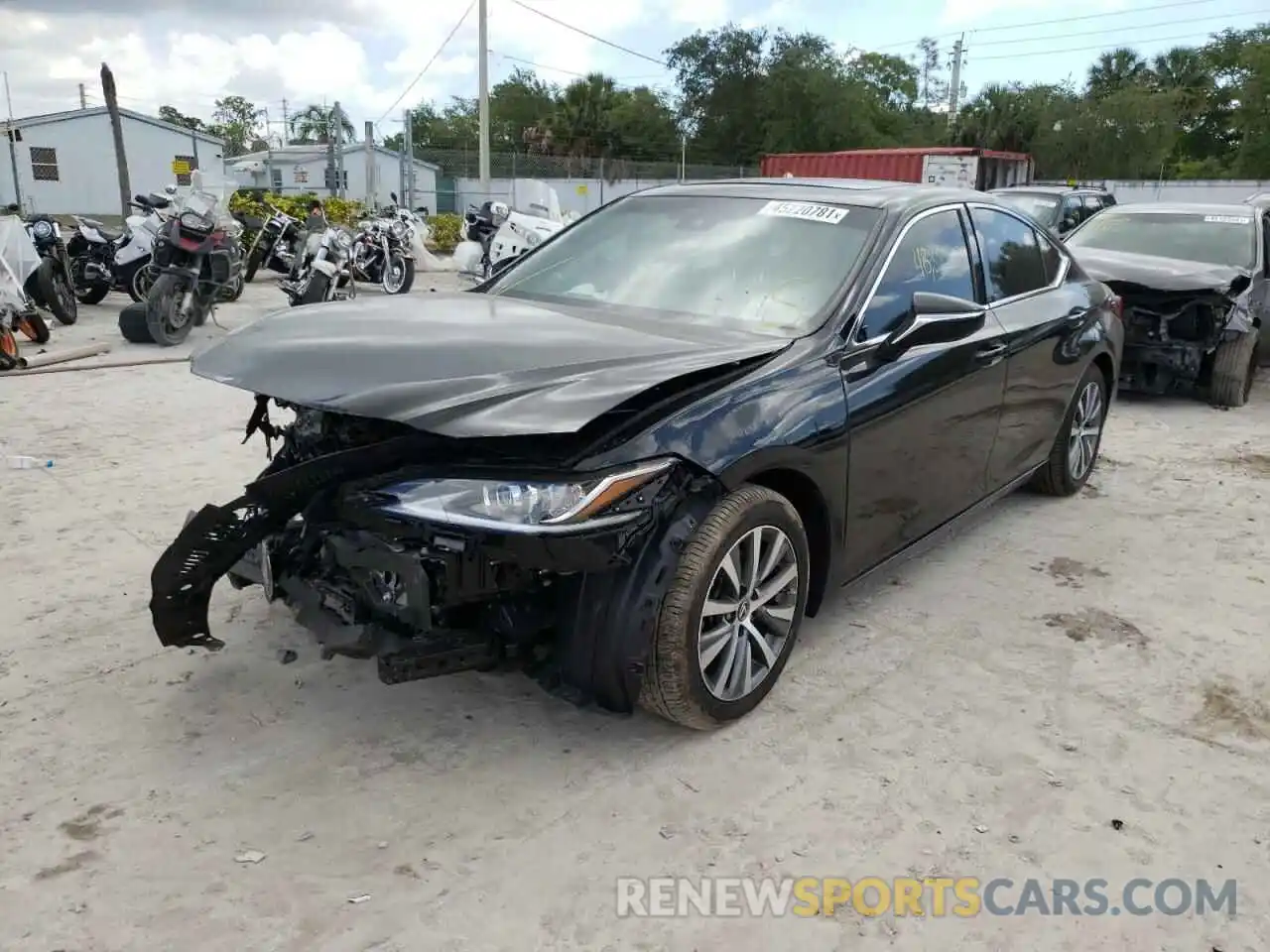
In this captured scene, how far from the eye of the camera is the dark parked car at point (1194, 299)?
314 inches

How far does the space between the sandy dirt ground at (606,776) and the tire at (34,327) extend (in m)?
5.40

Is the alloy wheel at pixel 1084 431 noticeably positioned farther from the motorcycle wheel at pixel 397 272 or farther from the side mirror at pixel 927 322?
the motorcycle wheel at pixel 397 272

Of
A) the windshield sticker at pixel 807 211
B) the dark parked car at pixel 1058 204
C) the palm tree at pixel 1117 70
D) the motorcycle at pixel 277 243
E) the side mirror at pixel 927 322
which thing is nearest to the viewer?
the side mirror at pixel 927 322

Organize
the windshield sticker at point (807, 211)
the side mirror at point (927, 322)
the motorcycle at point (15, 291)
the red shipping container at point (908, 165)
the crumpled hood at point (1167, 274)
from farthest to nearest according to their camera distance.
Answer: the red shipping container at point (908, 165)
the motorcycle at point (15, 291)
the crumpled hood at point (1167, 274)
the windshield sticker at point (807, 211)
the side mirror at point (927, 322)

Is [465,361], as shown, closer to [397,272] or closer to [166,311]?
[166,311]

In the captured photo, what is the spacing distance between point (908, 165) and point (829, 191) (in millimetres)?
25121

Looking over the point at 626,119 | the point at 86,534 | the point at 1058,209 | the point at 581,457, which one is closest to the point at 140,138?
the point at 626,119

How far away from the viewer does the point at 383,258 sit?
14086mm

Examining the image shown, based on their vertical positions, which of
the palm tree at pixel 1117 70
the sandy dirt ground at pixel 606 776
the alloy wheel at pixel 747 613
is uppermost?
the palm tree at pixel 1117 70

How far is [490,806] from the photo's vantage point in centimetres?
281

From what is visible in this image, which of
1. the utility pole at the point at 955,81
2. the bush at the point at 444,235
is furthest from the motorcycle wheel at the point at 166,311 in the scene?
the utility pole at the point at 955,81

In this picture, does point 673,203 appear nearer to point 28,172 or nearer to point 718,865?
point 718,865

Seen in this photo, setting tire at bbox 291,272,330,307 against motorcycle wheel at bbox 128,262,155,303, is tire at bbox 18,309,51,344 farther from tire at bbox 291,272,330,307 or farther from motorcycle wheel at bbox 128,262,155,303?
tire at bbox 291,272,330,307

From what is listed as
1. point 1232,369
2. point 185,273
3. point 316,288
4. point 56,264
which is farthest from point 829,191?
point 56,264
